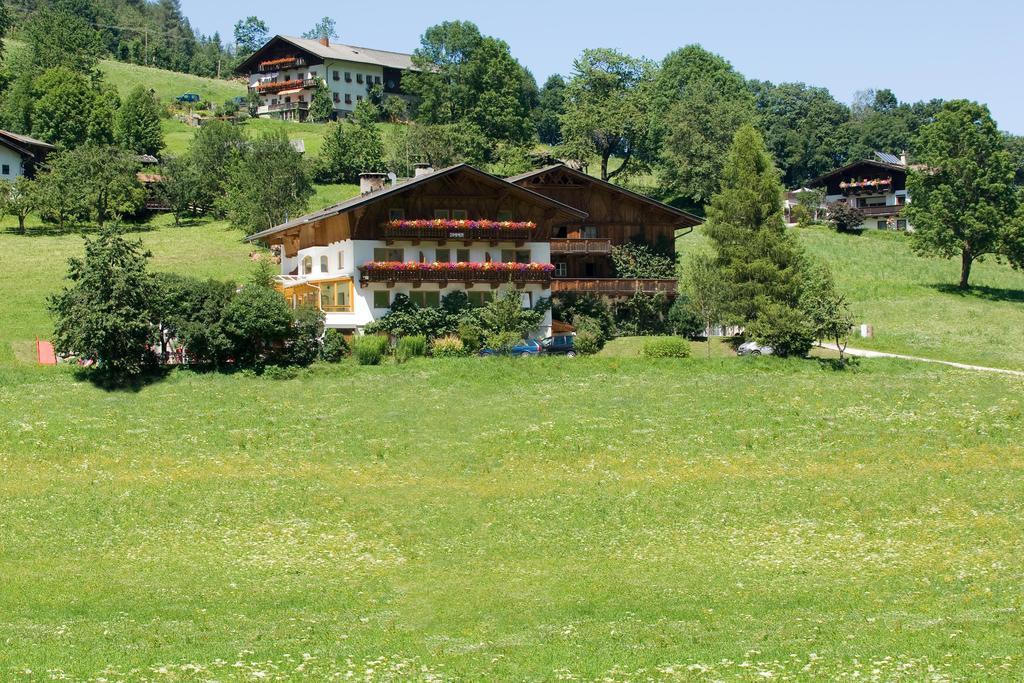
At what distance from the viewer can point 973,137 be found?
90312mm

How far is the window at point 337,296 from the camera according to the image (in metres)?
64.2

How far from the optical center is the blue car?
196 ft

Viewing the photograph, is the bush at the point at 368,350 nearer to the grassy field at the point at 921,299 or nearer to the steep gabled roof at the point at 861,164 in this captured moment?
the grassy field at the point at 921,299

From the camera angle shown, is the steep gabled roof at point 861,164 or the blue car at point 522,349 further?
the steep gabled roof at point 861,164

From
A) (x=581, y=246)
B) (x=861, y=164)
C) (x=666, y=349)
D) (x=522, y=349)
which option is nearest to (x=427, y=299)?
(x=522, y=349)

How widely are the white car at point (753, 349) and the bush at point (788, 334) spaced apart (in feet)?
1.85

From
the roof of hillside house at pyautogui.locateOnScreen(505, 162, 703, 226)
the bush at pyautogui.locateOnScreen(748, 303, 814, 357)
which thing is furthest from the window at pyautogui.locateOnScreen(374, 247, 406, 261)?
the bush at pyautogui.locateOnScreen(748, 303, 814, 357)

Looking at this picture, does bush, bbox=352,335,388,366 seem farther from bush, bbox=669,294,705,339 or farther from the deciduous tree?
the deciduous tree

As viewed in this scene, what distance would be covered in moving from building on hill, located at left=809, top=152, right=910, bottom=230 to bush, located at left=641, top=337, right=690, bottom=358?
6755cm

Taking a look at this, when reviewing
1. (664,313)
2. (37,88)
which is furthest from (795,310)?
(37,88)

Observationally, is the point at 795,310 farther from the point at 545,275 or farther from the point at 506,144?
the point at 506,144

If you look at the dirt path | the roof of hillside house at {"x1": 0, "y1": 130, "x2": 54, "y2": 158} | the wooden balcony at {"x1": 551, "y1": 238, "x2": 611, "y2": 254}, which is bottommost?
the dirt path

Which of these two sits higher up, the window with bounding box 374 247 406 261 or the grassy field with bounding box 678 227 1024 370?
the window with bounding box 374 247 406 261

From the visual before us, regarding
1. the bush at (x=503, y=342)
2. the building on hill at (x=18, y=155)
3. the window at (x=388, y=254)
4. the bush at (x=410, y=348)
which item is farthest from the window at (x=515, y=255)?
the building on hill at (x=18, y=155)
